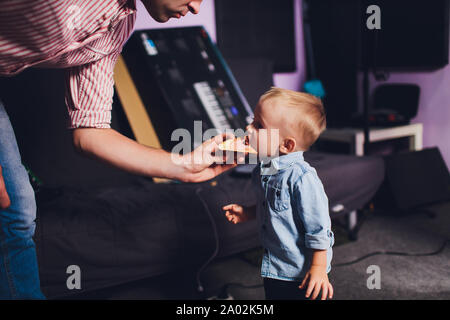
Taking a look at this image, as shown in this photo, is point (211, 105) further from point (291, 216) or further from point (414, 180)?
point (414, 180)

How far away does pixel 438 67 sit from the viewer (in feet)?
7.69

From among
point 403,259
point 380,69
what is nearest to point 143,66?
point 403,259

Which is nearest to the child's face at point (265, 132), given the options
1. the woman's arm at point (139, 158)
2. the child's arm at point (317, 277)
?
the woman's arm at point (139, 158)

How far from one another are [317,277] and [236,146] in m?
0.32

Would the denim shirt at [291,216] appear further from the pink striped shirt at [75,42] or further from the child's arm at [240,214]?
the pink striped shirt at [75,42]

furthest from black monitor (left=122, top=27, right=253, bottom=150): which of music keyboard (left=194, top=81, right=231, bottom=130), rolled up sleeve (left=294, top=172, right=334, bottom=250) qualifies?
rolled up sleeve (left=294, top=172, right=334, bottom=250)

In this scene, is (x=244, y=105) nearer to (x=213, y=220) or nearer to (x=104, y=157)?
(x=213, y=220)

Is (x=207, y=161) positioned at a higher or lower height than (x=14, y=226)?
higher

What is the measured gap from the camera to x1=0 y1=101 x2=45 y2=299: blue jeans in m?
0.97

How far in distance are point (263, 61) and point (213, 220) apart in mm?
1132

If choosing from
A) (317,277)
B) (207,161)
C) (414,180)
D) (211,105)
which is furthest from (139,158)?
(414,180)

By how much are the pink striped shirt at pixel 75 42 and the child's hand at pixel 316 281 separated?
584mm

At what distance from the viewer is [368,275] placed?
5.16ft

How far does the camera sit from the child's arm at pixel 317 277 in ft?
2.81
